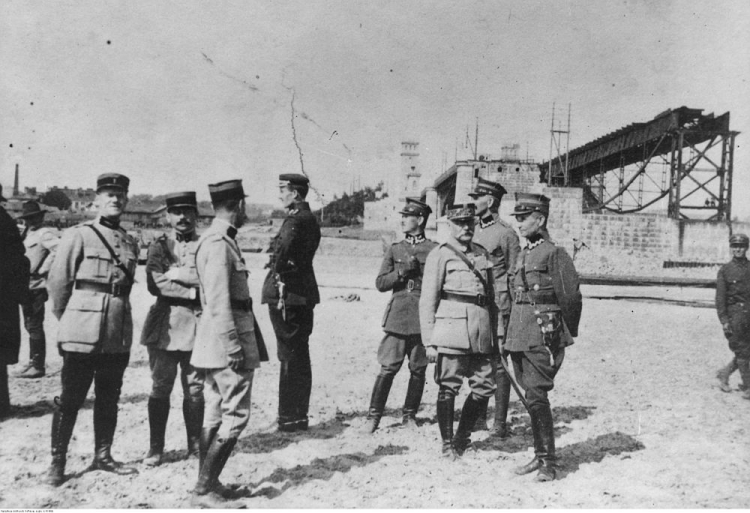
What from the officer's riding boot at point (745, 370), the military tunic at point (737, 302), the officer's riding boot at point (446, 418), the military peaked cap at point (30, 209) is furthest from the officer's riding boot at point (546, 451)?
the military peaked cap at point (30, 209)

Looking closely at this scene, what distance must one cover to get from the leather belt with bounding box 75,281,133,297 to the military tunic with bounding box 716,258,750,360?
6435 millimetres

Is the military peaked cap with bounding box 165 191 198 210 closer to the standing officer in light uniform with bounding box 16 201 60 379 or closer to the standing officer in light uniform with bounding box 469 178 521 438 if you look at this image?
the standing officer in light uniform with bounding box 469 178 521 438

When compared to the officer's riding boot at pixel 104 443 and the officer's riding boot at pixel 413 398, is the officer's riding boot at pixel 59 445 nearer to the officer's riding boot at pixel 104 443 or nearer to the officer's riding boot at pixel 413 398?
the officer's riding boot at pixel 104 443

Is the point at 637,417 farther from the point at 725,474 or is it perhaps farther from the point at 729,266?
the point at 729,266

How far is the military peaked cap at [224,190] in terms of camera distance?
3.90 meters

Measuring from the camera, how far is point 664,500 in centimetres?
391

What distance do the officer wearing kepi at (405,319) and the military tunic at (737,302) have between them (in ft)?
12.6

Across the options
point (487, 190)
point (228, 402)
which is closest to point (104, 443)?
point (228, 402)

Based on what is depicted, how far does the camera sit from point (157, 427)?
14.3 ft

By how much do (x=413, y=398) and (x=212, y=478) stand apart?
2310 millimetres

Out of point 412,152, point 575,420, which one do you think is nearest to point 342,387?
point 575,420

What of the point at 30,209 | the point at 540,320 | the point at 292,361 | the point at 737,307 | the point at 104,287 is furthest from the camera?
the point at 30,209

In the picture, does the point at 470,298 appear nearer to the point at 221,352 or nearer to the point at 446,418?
the point at 446,418

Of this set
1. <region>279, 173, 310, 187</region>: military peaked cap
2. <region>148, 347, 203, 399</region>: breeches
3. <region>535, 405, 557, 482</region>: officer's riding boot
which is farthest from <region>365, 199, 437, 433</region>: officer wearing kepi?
<region>148, 347, 203, 399</region>: breeches
